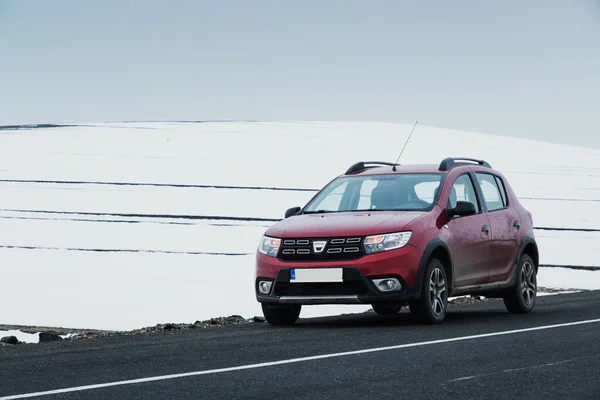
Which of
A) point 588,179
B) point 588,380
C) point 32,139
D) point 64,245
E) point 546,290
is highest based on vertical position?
point 32,139

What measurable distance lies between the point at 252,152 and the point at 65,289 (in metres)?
36.7

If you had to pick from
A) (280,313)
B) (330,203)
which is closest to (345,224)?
(280,313)

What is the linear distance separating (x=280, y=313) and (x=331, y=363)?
4.01 m

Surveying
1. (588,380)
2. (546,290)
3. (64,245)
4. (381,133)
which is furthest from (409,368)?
(381,133)

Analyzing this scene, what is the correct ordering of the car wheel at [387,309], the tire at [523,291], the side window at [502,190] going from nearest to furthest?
the car wheel at [387,309]
the tire at [523,291]
the side window at [502,190]

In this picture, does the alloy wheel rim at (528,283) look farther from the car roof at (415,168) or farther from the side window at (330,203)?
the side window at (330,203)

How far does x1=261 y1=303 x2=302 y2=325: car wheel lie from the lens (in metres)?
12.8

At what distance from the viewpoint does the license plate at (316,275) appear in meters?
11.9

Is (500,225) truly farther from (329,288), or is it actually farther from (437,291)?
(329,288)

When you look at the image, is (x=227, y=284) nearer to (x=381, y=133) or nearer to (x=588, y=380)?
(x=588, y=380)

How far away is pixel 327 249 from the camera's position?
12.0 metres

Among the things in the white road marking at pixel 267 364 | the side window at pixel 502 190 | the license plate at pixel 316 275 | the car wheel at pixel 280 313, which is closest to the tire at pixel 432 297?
the license plate at pixel 316 275

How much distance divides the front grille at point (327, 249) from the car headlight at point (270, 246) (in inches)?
8.3

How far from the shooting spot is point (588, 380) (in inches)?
313
